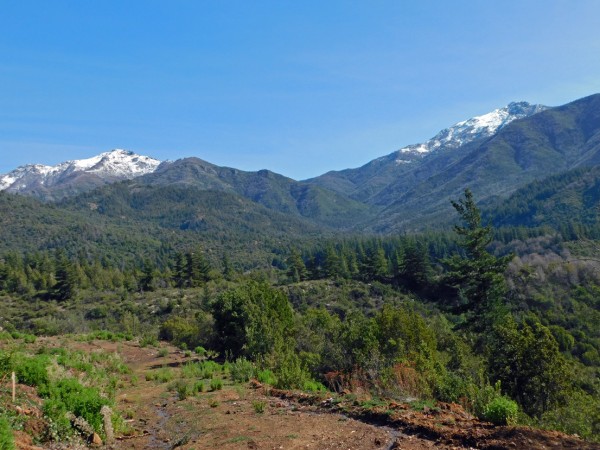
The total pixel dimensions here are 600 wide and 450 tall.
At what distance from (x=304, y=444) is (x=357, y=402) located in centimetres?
294

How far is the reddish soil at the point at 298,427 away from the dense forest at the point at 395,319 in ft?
3.96

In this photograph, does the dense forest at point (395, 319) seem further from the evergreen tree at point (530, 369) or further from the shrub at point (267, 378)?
the shrub at point (267, 378)

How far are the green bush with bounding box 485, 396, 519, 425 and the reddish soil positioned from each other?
0.30 meters

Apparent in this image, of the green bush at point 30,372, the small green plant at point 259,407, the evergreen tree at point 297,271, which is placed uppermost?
the green bush at point 30,372

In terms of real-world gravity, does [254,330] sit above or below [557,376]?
above

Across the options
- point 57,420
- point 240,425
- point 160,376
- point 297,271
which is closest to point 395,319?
point 160,376

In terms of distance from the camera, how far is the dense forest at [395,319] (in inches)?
603

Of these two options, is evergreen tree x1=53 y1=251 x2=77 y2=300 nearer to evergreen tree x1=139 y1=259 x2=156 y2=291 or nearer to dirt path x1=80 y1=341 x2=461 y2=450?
evergreen tree x1=139 y1=259 x2=156 y2=291

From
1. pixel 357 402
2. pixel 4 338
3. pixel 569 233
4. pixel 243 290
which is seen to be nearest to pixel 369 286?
pixel 243 290

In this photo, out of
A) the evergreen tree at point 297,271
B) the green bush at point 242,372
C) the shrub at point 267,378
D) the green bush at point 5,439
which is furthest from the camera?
the evergreen tree at point 297,271

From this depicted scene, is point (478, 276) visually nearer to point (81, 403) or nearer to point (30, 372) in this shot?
point (81, 403)

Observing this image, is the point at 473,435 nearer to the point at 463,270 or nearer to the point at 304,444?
the point at 304,444

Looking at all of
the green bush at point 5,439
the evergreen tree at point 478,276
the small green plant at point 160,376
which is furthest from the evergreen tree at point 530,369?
the green bush at point 5,439

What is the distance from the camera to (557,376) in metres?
15.5
